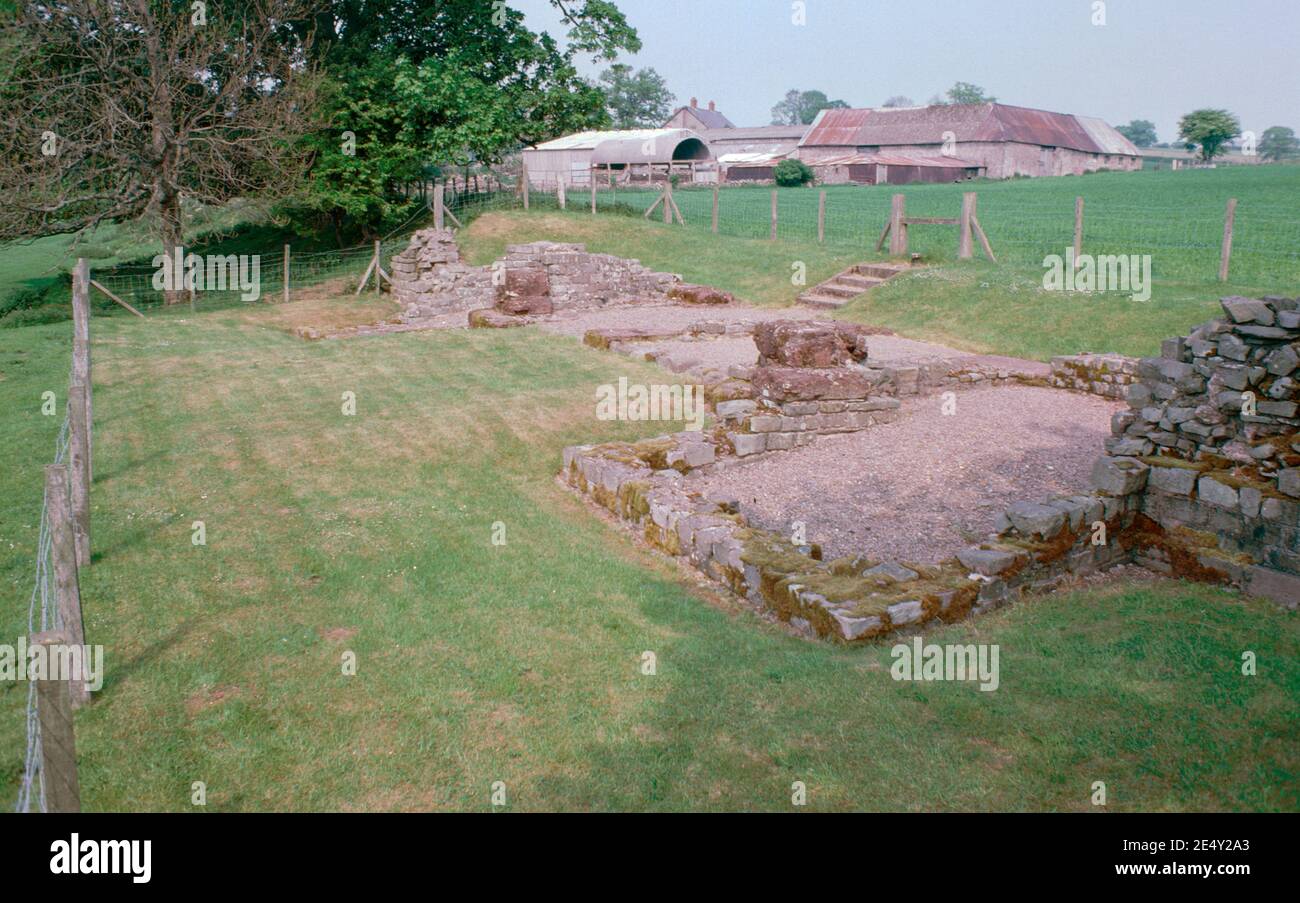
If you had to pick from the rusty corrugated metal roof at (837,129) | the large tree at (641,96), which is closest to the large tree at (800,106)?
the large tree at (641,96)

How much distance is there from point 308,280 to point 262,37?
6666mm

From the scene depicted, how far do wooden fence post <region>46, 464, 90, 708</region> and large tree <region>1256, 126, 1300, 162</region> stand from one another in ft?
479

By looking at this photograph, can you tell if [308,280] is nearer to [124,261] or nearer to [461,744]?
[124,261]

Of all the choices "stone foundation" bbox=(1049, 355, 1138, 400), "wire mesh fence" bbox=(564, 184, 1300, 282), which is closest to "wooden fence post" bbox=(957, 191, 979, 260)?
"wire mesh fence" bbox=(564, 184, 1300, 282)

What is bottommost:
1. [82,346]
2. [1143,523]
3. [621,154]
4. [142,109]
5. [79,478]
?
[1143,523]

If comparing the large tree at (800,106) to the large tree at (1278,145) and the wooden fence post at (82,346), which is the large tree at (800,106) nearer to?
the large tree at (1278,145)

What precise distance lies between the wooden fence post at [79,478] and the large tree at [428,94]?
21.3 meters

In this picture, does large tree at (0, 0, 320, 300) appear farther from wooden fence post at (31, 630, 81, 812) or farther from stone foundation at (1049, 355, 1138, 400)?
wooden fence post at (31, 630, 81, 812)

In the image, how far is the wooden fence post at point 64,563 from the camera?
6.35m

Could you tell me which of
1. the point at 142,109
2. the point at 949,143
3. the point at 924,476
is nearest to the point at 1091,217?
the point at 924,476

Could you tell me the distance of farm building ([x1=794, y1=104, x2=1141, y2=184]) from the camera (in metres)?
65.9

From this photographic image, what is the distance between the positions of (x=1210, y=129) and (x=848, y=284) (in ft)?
251
